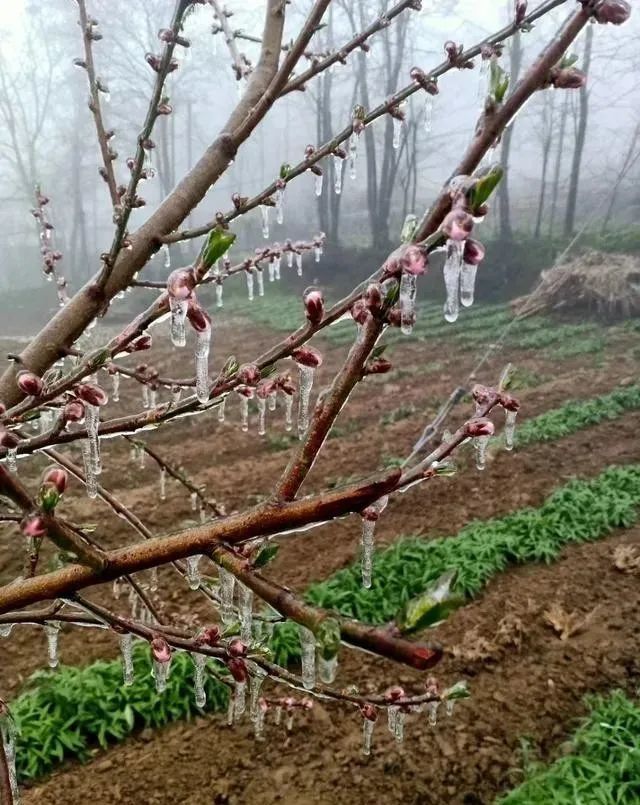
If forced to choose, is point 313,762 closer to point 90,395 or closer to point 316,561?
point 316,561

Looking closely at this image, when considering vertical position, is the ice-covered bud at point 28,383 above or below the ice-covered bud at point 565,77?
below

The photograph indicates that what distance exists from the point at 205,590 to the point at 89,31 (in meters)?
1.51

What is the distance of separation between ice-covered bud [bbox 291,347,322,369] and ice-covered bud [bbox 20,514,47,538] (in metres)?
0.48

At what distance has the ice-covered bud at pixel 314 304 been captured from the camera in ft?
2.65

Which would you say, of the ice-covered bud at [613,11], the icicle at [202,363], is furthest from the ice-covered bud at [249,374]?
the ice-covered bud at [613,11]

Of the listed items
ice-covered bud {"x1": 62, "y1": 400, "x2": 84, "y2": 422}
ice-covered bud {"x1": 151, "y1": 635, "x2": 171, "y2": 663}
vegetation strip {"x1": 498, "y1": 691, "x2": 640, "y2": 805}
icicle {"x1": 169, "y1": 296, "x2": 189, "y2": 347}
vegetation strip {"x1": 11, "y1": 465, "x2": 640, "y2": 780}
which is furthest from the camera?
vegetation strip {"x1": 11, "y1": 465, "x2": 640, "y2": 780}

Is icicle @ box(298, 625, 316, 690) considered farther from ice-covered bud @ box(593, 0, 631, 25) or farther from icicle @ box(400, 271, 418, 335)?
ice-covered bud @ box(593, 0, 631, 25)

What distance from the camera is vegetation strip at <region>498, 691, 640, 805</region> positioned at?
282 cm

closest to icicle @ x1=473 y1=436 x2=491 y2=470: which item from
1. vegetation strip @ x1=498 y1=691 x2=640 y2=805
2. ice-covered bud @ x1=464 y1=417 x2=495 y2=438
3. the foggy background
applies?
ice-covered bud @ x1=464 y1=417 x2=495 y2=438

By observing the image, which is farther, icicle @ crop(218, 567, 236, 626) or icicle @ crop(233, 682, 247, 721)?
icicle @ crop(218, 567, 236, 626)

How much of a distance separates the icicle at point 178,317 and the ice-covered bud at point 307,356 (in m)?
0.19

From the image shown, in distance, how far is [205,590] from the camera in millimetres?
1663

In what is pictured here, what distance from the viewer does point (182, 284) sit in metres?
0.73

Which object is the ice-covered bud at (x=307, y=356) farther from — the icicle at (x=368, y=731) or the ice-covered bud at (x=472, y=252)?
the icicle at (x=368, y=731)
